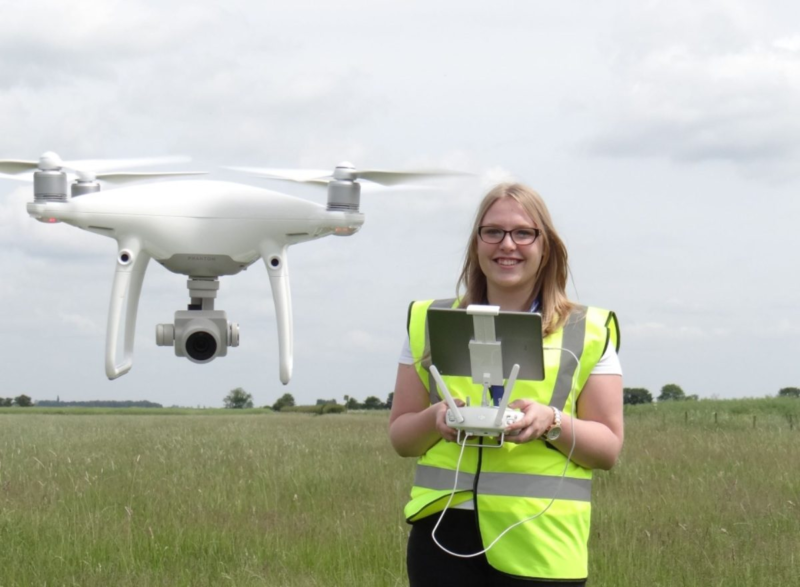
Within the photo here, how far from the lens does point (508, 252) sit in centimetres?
258

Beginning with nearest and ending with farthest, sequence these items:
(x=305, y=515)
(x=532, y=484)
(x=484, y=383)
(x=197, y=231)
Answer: (x=484, y=383) → (x=532, y=484) → (x=197, y=231) → (x=305, y=515)

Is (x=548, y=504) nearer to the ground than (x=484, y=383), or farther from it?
nearer to the ground

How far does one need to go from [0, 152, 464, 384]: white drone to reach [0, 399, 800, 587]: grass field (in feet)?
7.59

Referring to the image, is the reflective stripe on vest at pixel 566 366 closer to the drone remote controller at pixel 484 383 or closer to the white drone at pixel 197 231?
the drone remote controller at pixel 484 383

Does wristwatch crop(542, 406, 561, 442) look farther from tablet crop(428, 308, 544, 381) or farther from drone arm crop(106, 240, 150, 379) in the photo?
drone arm crop(106, 240, 150, 379)

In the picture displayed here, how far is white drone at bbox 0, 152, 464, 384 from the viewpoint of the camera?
3.60 metres

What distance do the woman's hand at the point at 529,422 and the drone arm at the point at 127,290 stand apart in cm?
178

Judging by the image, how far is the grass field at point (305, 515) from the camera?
591cm

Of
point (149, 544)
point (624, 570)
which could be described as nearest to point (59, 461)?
point (149, 544)

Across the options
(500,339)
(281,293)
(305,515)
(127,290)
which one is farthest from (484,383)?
(305,515)

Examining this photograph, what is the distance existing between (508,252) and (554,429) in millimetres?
468

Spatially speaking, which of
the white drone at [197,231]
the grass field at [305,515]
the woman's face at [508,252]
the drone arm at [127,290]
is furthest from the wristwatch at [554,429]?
the grass field at [305,515]

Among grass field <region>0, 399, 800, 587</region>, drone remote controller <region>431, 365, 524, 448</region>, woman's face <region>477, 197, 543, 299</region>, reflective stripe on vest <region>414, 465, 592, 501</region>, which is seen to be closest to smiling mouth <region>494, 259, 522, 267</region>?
woman's face <region>477, 197, 543, 299</region>

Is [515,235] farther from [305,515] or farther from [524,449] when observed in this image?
[305,515]
